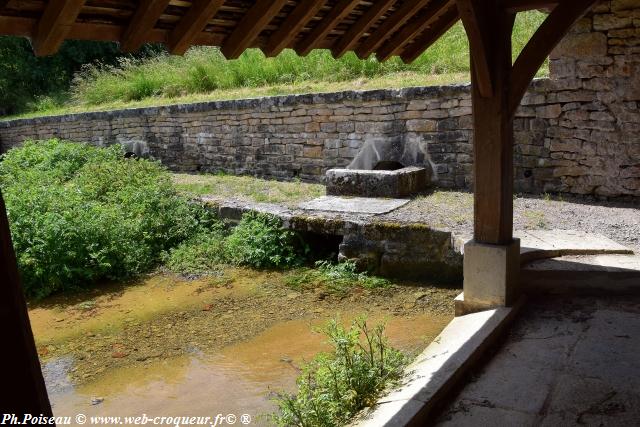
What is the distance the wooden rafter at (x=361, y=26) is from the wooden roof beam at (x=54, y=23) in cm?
217

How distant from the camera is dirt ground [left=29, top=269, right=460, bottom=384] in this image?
5.28 metres

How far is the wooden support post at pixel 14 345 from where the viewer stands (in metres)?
1.48

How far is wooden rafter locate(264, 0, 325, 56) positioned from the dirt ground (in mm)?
2866

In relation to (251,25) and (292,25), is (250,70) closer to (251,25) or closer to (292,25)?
(292,25)

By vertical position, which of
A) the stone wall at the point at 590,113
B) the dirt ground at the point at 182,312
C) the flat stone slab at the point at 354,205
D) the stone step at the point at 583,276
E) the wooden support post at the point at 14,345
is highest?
the stone wall at the point at 590,113

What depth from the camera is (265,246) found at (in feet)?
24.4

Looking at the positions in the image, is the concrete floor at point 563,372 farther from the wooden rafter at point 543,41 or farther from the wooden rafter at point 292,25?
the wooden rafter at point 292,25

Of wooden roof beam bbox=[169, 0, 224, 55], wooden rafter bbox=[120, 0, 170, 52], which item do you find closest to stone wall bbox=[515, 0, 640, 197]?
wooden roof beam bbox=[169, 0, 224, 55]

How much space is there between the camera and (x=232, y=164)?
10.9 metres

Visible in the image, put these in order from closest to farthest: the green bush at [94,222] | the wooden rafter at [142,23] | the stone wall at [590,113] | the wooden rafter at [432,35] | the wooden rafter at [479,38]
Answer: the wooden rafter at [142,23], the wooden rafter at [479,38], the wooden rafter at [432,35], the stone wall at [590,113], the green bush at [94,222]

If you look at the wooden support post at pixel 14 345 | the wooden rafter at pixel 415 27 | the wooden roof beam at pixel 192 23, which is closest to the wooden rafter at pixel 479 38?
the wooden rafter at pixel 415 27

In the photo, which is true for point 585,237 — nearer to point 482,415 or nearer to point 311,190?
point 482,415

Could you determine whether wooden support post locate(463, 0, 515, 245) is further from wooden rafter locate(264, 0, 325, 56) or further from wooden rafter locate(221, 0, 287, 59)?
wooden rafter locate(221, 0, 287, 59)

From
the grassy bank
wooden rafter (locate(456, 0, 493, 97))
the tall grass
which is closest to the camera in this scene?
wooden rafter (locate(456, 0, 493, 97))
